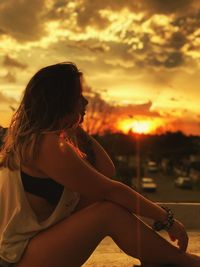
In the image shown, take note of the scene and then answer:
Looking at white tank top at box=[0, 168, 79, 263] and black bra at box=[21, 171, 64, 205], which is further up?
black bra at box=[21, 171, 64, 205]

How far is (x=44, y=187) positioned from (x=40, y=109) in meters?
0.30

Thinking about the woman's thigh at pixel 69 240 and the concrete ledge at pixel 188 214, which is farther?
the concrete ledge at pixel 188 214

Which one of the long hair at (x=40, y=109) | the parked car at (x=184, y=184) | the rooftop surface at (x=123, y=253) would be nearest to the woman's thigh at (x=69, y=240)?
the long hair at (x=40, y=109)

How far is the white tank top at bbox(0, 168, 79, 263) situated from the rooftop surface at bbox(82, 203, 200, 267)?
1002 mm

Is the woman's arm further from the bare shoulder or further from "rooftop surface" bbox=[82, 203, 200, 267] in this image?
"rooftop surface" bbox=[82, 203, 200, 267]

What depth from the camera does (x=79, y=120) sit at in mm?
2057

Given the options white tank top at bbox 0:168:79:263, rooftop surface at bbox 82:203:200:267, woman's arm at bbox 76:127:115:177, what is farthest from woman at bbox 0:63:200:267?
rooftop surface at bbox 82:203:200:267

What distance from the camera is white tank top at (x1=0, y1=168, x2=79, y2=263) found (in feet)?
6.14

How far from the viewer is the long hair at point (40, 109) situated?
189cm

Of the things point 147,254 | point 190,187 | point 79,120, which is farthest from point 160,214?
point 190,187

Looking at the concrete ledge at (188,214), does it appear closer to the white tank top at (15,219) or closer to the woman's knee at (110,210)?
the woman's knee at (110,210)

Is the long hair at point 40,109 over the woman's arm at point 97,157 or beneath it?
over

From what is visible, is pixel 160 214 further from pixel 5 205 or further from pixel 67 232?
pixel 5 205

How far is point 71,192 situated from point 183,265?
1.75 feet
